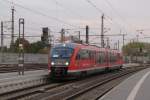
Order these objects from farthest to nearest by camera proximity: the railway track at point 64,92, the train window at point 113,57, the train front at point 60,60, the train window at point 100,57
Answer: the train window at point 113,57 < the train window at point 100,57 < the train front at point 60,60 < the railway track at point 64,92

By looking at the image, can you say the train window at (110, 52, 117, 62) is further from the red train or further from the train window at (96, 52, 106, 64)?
the red train

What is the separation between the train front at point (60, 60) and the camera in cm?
2845

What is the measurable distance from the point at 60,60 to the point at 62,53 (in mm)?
628

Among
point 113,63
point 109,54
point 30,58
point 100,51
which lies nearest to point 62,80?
point 100,51

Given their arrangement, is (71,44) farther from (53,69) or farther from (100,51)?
(100,51)

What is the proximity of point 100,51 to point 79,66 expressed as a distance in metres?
10.5

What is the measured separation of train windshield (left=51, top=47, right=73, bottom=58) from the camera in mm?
29075

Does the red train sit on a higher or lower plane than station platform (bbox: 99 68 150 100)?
higher

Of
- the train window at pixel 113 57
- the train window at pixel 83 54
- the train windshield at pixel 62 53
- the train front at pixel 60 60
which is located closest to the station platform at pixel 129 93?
the train front at pixel 60 60

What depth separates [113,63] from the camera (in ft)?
165

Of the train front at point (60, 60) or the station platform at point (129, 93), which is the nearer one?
the station platform at point (129, 93)

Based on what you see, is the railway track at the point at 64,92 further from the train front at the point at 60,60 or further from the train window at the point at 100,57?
the train window at the point at 100,57

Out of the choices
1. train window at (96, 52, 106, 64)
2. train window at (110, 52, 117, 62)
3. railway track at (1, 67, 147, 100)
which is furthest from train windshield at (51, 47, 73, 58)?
train window at (110, 52, 117, 62)

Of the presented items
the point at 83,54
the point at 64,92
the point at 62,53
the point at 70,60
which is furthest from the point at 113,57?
the point at 64,92
